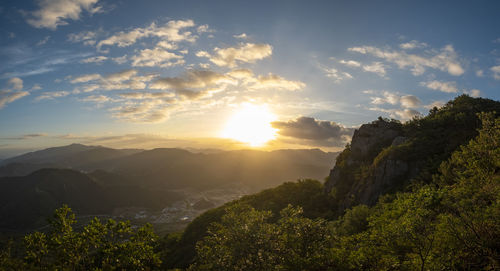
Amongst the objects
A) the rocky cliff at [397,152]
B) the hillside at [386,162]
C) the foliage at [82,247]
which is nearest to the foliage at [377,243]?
the foliage at [82,247]

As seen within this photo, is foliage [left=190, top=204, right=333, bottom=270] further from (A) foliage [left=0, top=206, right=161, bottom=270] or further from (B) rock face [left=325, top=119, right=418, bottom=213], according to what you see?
(B) rock face [left=325, top=119, right=418, bottom=213]

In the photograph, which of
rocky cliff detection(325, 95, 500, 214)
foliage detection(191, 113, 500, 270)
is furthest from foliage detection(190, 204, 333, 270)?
rocky cliff detection(325, 95, 500, 214)

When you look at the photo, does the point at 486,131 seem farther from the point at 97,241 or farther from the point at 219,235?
the point at 97,241

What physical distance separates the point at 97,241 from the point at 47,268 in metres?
3.55

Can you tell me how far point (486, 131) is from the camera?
26438 mm

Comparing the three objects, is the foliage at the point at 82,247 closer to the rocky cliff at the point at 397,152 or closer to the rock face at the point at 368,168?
the rocky cliff at the point at 397,152

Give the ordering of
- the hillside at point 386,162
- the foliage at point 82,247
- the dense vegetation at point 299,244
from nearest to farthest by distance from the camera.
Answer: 1. the dense vegetation at point 299,244
2. the foliage at point 82,247
3. the hillside at point 386,162

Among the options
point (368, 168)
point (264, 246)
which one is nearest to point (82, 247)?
point (264, 246)

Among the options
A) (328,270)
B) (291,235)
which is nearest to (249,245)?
(291,235)

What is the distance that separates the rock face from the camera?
2157 inches

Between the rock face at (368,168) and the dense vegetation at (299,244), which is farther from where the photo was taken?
the rock face at (368,168)

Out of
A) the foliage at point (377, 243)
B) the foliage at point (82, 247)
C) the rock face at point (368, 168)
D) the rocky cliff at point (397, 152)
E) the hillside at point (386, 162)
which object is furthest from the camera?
the rock face at point (368, 168)

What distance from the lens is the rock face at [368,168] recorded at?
54.8 metres

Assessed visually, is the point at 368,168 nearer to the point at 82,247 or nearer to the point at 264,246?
the point at 264,246
